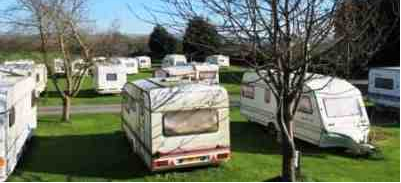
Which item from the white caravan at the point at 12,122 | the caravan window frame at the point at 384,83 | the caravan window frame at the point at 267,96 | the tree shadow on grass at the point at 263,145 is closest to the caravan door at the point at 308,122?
the tree shadow on grass at the point at 263,145

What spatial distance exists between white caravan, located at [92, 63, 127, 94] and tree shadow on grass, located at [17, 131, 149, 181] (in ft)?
43.7

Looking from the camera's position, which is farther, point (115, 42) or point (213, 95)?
point (115, 42)

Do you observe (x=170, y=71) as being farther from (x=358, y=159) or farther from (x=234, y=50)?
(x=234, y=50)

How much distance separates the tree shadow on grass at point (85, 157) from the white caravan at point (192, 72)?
1126 centimetres

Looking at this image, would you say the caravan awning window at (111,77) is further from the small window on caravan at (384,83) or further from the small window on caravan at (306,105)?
the small window on caravan at (306,105)

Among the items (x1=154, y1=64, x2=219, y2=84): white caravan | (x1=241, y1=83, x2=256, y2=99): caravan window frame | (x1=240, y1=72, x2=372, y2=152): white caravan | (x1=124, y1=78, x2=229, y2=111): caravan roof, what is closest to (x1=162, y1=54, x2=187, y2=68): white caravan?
(x1=154, y1=64, x2=219, y2=84): white caravan

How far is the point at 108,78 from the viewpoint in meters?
29.6

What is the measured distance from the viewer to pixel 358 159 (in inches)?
496

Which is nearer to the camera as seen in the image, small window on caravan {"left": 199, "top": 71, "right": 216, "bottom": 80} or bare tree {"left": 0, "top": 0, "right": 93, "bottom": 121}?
bare tree {"left": 0, "top": 0, "right": 93, "bottom": 121}

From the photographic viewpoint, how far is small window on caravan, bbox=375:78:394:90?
19.6 metres

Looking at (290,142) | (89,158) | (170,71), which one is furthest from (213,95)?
(170,71)

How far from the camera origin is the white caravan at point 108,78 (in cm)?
2925

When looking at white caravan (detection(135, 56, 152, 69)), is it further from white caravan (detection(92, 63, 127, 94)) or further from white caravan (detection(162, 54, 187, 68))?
white caravan (detection(92, 63, 127, 94))

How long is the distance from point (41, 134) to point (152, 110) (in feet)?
24.8
